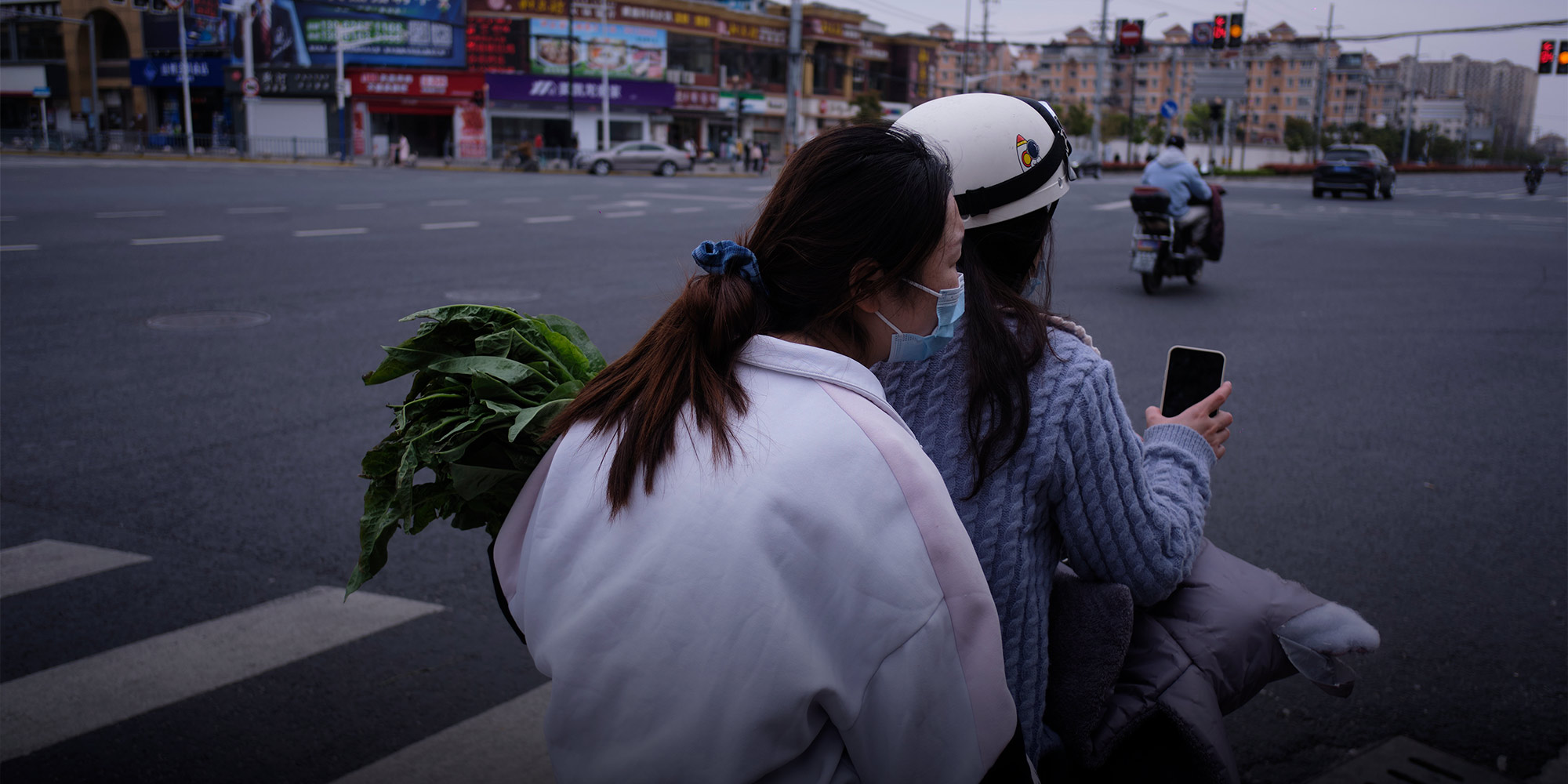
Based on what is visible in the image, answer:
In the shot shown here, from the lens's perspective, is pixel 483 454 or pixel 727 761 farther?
pixel 483 454

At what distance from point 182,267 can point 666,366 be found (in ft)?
35.2

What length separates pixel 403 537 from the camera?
424 cm

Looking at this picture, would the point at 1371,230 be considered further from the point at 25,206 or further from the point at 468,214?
the point at 25,206

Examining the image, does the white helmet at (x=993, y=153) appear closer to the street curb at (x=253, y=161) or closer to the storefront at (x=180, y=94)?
the street curb at (x=253, y=161)

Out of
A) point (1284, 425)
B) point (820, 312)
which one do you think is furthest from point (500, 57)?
point (820, 312)

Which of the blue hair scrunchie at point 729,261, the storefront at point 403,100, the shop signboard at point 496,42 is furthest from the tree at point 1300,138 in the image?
the blue hair scrunchie at point 729,261

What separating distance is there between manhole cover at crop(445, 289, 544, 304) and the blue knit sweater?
7.71m

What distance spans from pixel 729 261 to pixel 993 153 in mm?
733

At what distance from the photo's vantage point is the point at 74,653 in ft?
10.7

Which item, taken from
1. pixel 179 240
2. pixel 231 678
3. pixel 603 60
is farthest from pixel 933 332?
pixel 603 60

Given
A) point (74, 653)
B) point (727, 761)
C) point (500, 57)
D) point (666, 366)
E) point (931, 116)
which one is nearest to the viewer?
point (727, 761)

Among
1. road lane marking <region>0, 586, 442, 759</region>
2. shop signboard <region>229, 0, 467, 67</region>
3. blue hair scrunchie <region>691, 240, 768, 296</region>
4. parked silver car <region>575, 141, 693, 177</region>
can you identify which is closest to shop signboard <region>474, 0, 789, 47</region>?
shop signboard <region>229, 0, 467, 67</region>

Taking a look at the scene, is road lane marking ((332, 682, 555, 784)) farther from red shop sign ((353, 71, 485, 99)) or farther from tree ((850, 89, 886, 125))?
tree ((850, 89, 886, 125))

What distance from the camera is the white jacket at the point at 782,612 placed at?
3.68ft
